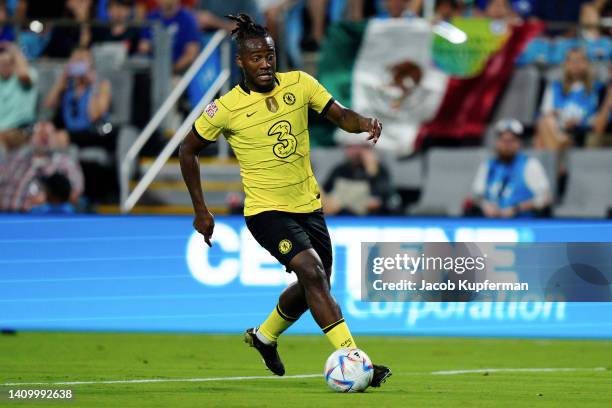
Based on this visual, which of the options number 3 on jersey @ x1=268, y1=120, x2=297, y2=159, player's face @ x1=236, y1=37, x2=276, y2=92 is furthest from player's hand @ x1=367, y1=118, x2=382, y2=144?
player's face @ x1=236, y1=37, x2=276, y2=92

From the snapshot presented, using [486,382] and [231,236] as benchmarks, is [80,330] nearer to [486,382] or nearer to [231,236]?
[231,236]

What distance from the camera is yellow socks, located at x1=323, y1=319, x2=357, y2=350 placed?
28.9ft

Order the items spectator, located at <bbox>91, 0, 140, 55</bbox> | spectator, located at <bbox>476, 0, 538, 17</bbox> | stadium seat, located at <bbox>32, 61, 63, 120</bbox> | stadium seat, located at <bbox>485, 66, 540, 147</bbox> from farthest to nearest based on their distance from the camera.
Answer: spectator, located at <bbox>91, 0, 140, 55</bbox>, stadium seat, located at <bbox>32, 61, 63, 120</bbox>, spectator, located at <bbox>476, 0, 538, 17</bbox>, stadium seat, located at <bbox>485, 66, 540, 147</bbox>

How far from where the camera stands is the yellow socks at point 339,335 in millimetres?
8820

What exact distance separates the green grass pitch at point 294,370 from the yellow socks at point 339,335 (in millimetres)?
352

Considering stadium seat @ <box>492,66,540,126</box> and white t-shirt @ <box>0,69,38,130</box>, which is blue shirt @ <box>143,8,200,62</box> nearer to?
white t-shirt @ <box>0,69,38,130</box>

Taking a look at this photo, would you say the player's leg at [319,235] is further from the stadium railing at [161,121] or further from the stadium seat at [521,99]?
the stadium seat at [521,99]

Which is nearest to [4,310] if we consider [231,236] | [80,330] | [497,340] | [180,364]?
[80,330]

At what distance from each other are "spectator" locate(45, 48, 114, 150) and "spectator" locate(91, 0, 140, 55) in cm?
81

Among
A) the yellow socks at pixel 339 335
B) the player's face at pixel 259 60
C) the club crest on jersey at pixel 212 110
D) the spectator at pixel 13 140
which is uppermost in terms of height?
the player's face at pixel 259 60

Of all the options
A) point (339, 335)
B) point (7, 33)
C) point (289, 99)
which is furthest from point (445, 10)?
point (339, 335)

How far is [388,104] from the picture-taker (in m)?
17.9

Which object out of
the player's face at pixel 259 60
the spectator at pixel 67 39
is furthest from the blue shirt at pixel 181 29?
the player's face at pixel 259 60

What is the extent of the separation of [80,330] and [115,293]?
54 cm
